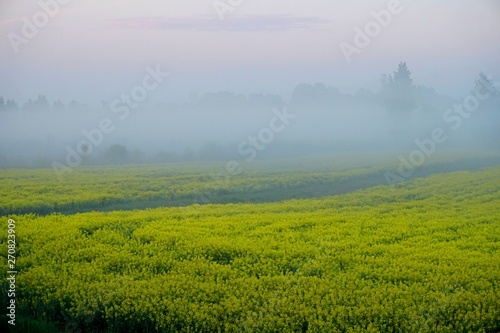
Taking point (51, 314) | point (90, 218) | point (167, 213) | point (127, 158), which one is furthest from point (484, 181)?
point (127, 158)

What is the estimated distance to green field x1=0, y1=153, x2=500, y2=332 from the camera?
9.37 meters

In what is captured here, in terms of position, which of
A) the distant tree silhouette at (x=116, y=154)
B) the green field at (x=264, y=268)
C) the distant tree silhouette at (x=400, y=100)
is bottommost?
the green field at (x=264, y=268)

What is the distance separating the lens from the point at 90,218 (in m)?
18.6

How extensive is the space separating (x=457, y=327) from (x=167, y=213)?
1323 centimetres

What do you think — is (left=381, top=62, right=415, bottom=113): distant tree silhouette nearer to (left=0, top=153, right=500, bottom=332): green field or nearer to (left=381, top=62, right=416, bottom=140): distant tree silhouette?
(left=381, top=62, right=416, bottom=140): distant tree silhouette

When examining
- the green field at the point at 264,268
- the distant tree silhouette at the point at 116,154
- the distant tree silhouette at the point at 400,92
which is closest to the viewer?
the green field at the point at 264,268

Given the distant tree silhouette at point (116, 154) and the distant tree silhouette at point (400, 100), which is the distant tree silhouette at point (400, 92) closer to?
the distant tree silhouette at point (400, 100)

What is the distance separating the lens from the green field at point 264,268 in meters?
9.37

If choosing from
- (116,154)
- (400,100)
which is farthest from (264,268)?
(400,100)

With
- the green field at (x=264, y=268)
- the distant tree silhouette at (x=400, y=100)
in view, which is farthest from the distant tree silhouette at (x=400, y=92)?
the green field at (x=264, y=268)

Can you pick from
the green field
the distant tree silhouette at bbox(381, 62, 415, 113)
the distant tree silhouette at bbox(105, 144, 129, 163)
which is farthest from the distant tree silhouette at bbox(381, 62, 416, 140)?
the green field

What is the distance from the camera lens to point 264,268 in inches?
474

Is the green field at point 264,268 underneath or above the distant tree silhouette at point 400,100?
underneath

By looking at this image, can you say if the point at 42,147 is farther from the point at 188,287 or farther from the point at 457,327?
the point at 457,327
